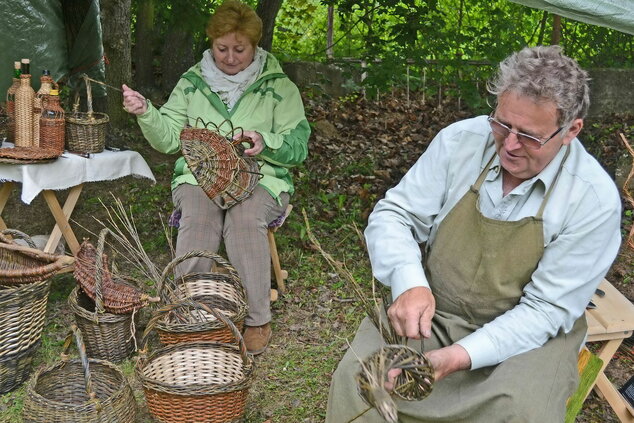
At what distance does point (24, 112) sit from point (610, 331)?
3.39 m

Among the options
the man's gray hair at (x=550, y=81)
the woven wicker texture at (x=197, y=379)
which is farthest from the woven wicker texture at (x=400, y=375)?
the woven wicker texture at (x=197, y=379)

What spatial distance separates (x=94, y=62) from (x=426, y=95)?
418 centimetres

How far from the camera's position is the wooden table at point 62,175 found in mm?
4125

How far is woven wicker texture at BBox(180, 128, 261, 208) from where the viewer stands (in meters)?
3.76

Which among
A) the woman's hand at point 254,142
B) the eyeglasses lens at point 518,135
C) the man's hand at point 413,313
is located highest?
the eyeglasses lens at point 518,135

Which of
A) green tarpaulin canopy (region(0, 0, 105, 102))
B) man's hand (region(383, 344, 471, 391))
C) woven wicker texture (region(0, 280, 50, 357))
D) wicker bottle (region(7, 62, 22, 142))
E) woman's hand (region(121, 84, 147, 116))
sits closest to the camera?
man's hand (region(383, 344, 471, 391))

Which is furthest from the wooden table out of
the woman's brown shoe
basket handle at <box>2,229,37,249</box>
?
the woman's brown shoe

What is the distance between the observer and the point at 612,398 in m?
3.36

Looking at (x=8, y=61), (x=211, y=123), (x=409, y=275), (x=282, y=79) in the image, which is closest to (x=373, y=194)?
(x=282, y=79)

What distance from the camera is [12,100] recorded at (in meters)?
4.56

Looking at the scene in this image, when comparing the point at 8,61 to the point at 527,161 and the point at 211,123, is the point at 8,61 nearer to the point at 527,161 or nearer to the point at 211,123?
the point at 211,123

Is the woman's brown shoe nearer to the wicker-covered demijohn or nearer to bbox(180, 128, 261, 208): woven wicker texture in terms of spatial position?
the wicker-covered demijohn

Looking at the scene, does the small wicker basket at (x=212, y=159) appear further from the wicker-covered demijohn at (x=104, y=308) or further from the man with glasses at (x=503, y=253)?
the man with glasses at (x=503, y=253)

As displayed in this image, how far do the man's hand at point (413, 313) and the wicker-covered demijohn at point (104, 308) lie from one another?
167 centimetres
